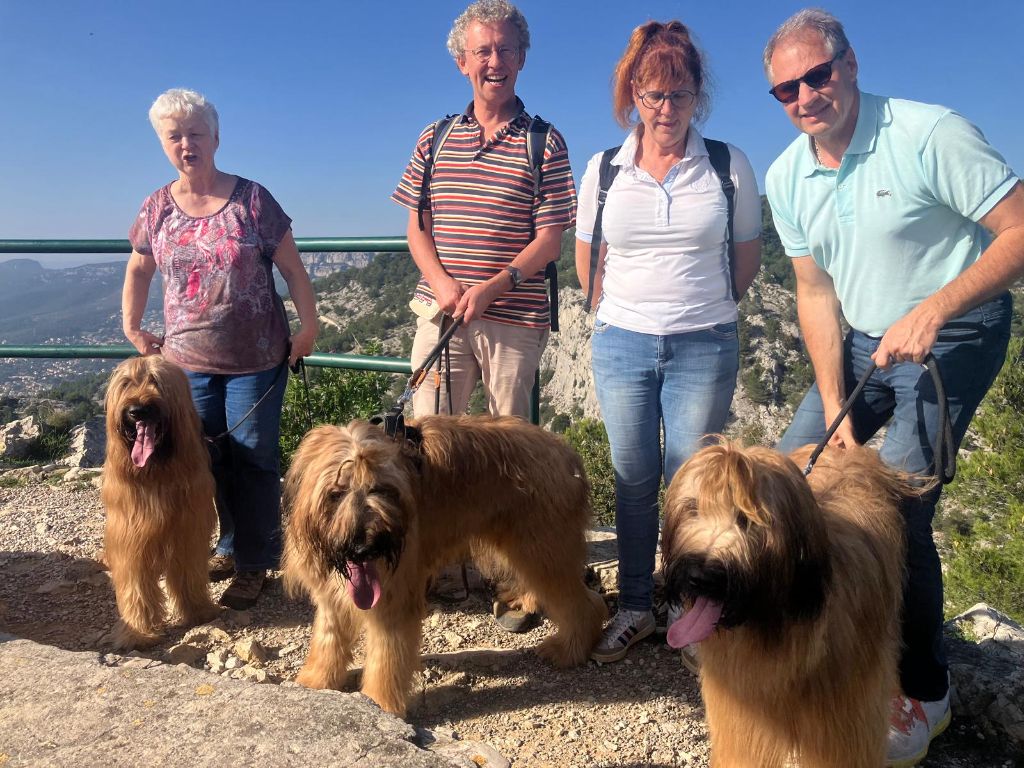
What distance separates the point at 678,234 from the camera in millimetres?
3307

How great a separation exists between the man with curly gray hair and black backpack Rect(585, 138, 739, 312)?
0.88 feet

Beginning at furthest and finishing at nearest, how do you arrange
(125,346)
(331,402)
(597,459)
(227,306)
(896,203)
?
(597,459) → (331,402) → (125,346) → (227,306) → (896,203)

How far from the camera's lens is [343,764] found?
2135mm

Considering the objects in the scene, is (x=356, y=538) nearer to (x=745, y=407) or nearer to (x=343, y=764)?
(x=343, y=764)

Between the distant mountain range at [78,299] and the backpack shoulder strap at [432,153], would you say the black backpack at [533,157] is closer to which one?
the backpack shoulder strap at [432,153]

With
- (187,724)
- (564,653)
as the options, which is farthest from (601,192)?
(187,724)

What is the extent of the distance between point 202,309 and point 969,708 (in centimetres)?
393

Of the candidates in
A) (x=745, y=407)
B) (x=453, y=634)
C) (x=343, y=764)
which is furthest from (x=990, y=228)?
(x=745, y=407)

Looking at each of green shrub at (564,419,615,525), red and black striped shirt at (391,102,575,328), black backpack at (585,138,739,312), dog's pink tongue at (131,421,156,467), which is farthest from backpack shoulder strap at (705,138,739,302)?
green shrub at (564,419,615,525)

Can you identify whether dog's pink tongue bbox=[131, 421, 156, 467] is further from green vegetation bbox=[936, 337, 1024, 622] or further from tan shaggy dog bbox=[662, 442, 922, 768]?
green vegetation bbox=[936, 337, 1024, 622]

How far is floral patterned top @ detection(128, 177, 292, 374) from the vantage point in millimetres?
3998

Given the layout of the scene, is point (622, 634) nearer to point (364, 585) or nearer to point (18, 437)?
point (364, 585)

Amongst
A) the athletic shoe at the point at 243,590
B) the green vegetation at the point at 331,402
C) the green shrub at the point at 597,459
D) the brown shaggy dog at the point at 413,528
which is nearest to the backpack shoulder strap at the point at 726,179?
the brown shaggy dog at the point at 413,528

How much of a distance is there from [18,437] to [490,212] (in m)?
5.92
